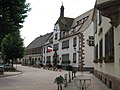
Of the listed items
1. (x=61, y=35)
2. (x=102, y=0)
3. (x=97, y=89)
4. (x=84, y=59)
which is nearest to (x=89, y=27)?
(x=84, y=59)

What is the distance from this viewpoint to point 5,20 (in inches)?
888

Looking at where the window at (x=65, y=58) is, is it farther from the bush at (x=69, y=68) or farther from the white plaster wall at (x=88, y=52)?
the white plaster wall at (x=88, y=52)

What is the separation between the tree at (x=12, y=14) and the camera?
889 inches

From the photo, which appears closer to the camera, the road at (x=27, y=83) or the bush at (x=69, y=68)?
the road at (x=27, y=83)

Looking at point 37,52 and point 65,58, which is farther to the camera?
point 37,52

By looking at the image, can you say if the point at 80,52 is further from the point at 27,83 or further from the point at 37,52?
the point at 37,52

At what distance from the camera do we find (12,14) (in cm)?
2419

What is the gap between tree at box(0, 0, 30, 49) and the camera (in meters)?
22.6

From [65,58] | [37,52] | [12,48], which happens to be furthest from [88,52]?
[37,52]

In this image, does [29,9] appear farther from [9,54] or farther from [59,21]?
[59,21]

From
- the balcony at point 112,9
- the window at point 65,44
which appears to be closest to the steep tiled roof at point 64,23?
the window at point 65,44

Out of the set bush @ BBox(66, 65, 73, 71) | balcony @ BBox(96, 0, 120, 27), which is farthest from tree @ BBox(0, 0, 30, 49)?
bush @ BBox(66, 65, 73, 71)

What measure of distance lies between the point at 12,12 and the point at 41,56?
6003cm

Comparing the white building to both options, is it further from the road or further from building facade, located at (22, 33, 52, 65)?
the road
